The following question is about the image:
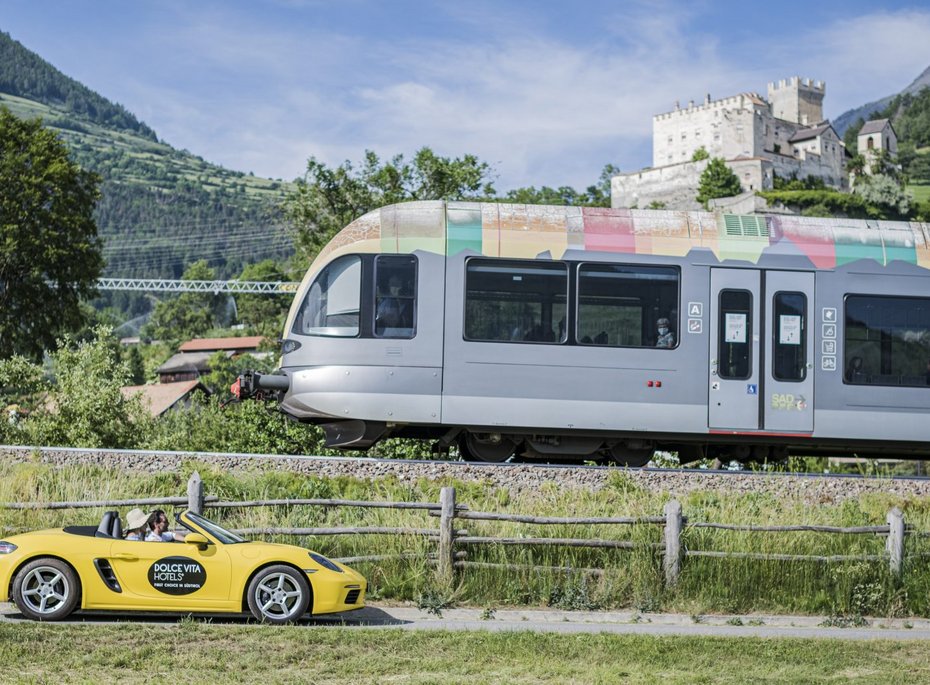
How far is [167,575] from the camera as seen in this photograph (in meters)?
10.0

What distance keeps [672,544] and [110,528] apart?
5.91 m

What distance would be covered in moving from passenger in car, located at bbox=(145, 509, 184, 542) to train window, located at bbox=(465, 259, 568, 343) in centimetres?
537

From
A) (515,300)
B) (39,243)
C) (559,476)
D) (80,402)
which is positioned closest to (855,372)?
(559,476)

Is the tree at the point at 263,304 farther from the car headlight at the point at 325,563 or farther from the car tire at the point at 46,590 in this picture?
the car tire at the point at 46,590

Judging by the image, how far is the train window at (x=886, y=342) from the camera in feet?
49.5

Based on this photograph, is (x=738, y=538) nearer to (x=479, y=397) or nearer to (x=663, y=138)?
(x=479, y=397)

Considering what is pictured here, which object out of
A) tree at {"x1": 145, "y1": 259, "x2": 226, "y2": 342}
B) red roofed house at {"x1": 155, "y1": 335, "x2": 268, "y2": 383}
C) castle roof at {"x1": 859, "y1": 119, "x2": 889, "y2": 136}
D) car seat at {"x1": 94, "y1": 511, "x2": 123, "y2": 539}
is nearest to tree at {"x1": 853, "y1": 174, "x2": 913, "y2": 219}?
castle roof at {"x1": 859, "y1": 119, "x2": 889, "y2": 136}

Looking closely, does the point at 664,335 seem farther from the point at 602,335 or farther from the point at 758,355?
the point at 758,355

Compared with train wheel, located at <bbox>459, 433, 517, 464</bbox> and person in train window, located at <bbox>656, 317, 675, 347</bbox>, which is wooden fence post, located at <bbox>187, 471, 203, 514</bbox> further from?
person in train window, located at <bbox>656, 317, 675, 347</bbox>

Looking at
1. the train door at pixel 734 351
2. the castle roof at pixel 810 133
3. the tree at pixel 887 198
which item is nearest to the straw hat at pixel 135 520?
the train door at pixel 734 351

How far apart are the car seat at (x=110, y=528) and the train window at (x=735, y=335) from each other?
26.6 ft

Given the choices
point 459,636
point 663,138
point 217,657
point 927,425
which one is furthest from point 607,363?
point 663,138

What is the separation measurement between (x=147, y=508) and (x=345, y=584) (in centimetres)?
357

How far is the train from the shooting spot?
14.4 m
